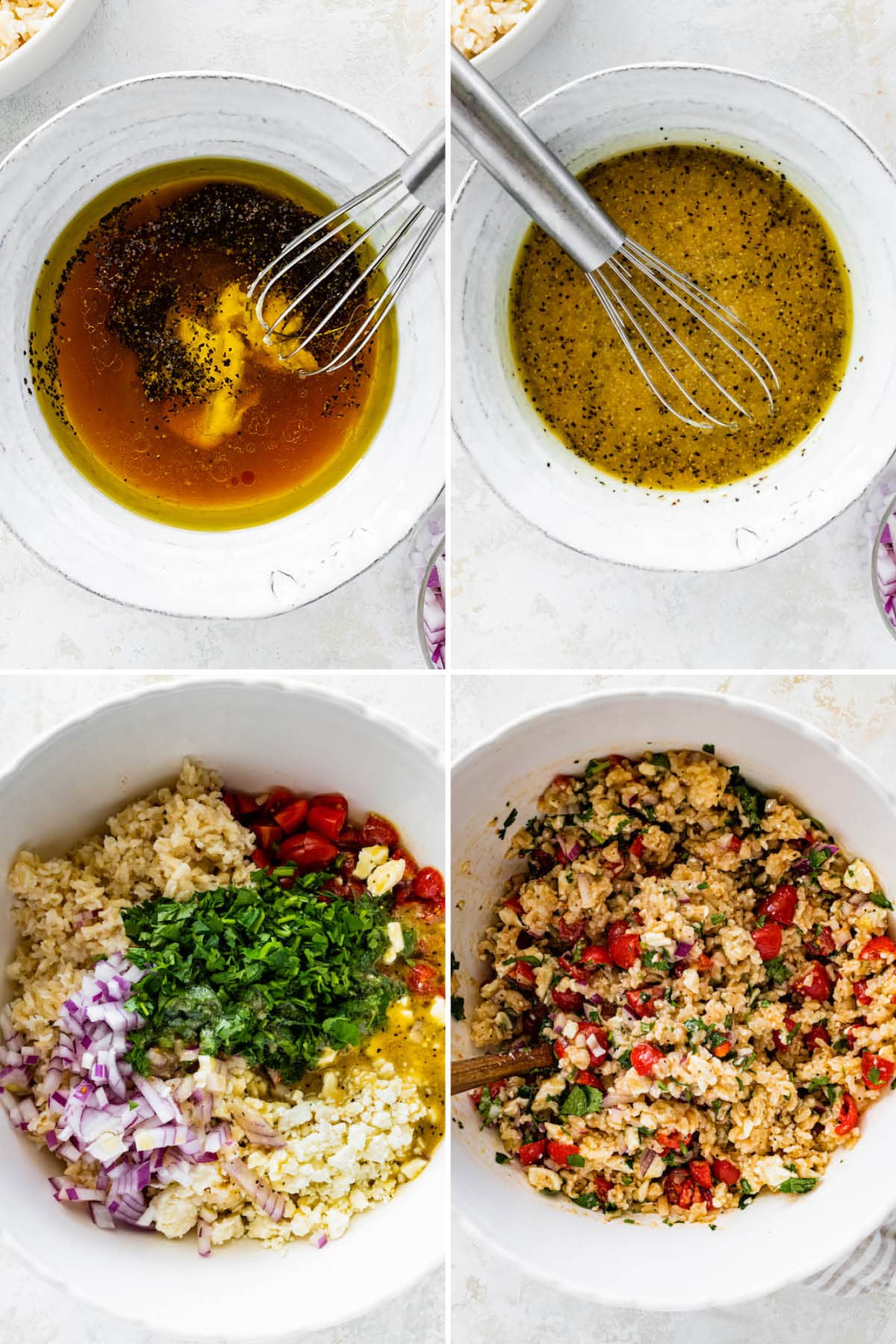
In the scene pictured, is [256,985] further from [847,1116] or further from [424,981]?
[847,1116]

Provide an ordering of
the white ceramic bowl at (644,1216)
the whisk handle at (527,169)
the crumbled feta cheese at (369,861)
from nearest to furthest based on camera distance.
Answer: the whisk handle at (527,169) → the white ceramic bowl at (644,1216) → the crumbled feta cheese at (369,861)

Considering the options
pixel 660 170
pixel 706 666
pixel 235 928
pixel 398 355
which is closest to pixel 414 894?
pixel 235 928

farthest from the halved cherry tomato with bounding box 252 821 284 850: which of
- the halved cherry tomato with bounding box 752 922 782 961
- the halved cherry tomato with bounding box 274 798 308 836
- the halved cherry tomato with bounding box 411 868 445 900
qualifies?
the halved cherry tomato with bounding box 752 922 782 961

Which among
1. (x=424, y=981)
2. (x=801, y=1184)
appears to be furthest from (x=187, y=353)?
(x=801, y=1184)

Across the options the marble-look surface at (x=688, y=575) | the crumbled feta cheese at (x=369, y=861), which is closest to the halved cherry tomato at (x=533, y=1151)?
the crumbled feta cheese at (x=369, y=861)

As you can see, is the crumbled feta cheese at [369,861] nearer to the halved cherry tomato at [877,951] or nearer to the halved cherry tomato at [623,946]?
the halved cherry tomato at [623,946]

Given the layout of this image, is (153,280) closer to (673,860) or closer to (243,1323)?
(673,860)

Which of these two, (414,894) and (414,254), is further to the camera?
(414,894)
